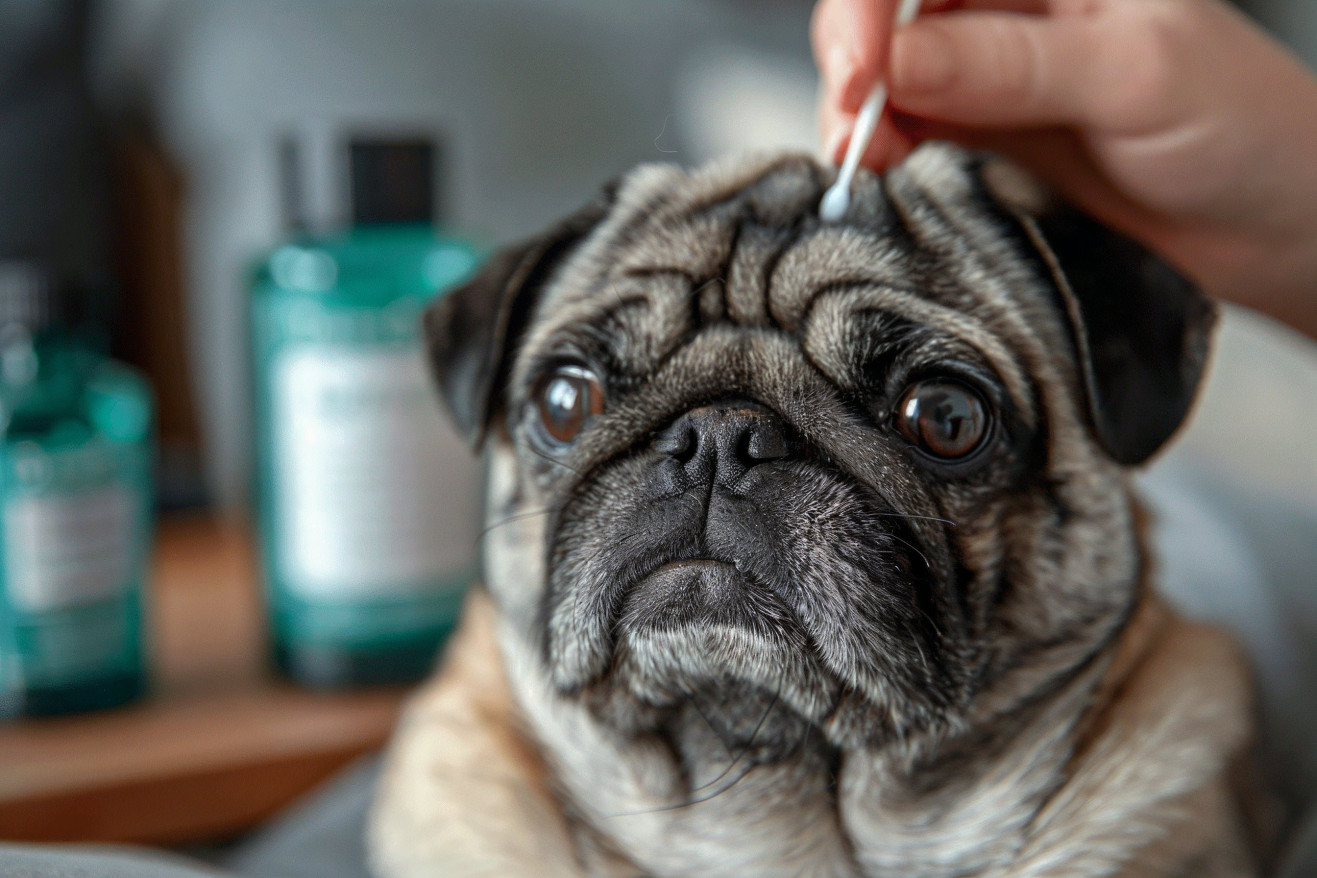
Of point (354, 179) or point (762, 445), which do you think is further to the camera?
point (354, 179)

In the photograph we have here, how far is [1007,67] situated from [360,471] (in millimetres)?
1118

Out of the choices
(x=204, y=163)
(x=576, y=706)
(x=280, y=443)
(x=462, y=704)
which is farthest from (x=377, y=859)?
(x=204, y=163)

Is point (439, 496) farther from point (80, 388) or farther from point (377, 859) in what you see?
point (377, 859)

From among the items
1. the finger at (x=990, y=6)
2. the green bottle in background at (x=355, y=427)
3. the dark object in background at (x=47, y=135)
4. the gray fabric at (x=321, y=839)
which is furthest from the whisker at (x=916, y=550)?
the dark object in background at (x=47, y=135)

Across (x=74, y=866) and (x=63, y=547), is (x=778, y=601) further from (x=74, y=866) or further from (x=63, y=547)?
(x=63, y=547)

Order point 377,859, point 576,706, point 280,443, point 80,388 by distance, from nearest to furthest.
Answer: point 576,706
point 377,859
point 80,388
point 280,443

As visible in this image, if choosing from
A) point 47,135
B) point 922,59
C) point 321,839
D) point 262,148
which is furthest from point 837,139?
point 47,135

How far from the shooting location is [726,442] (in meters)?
0.87

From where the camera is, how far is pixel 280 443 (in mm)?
1736

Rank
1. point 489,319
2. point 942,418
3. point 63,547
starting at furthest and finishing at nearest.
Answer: point 63,547, point 489,319, point 942,418

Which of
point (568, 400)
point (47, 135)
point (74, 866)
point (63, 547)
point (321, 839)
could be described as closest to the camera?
point (74, 866)

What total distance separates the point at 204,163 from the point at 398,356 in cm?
114

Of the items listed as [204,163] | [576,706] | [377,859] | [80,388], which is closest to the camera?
[576,706]

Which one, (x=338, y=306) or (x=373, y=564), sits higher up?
(x=338, y=306)
